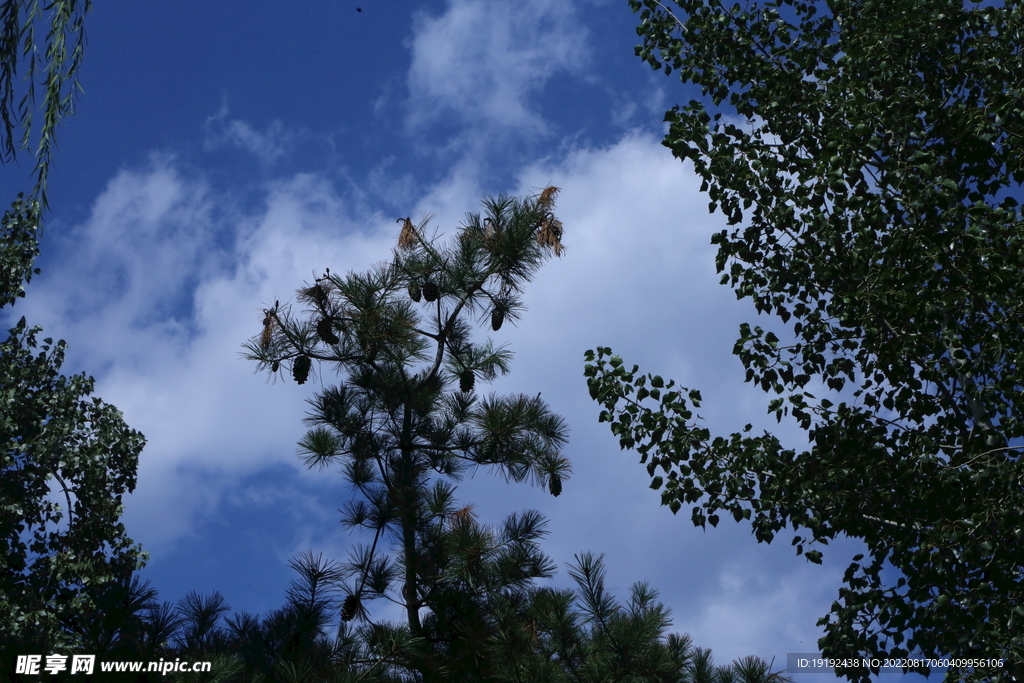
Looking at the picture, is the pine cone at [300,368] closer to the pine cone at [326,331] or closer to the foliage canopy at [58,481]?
the pine cone at [326,331]

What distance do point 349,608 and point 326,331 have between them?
7.56 feet

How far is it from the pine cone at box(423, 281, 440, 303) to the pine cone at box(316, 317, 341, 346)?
3.19 feet

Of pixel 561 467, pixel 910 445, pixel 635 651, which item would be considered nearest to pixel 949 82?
pixel 910 445

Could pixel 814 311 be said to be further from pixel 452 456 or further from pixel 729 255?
pixel 452 456

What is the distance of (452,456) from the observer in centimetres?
779

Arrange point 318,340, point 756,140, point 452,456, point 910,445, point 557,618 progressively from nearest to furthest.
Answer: point 910,445 → point 557,618 → point 756,140 → point 318,340 → point 452,456

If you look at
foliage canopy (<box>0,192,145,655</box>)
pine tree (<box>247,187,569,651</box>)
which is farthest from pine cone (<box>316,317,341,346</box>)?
foliage canopy (<box>0,192,145,655</box>)

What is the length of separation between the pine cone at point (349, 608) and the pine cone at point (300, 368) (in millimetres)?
1853

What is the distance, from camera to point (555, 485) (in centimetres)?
749

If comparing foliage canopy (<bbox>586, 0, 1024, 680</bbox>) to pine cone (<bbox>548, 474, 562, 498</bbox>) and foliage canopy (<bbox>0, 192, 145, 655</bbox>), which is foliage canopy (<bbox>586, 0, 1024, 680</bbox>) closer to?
pine cone (<bbox>548, 474, 562, 498</bbox>)

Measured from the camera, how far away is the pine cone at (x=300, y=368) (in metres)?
7.19

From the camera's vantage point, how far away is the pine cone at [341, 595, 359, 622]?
23.5 ft

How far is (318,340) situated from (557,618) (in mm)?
2979

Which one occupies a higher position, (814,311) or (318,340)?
(318,340)
